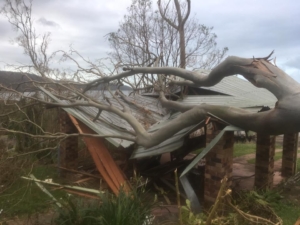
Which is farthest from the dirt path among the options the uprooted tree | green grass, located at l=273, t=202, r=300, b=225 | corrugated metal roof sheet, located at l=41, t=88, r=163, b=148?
the uprooted tree

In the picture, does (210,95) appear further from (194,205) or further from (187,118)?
(194,205)

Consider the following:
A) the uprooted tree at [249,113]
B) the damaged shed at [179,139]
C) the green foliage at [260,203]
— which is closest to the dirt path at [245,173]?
the damaged shed at [179,139]

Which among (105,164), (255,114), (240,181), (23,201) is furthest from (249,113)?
(23,201)

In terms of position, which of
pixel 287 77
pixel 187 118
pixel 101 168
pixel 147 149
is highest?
pixel 287 77

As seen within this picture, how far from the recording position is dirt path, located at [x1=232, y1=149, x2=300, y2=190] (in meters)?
8.95

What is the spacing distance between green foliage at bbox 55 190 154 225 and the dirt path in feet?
14.2

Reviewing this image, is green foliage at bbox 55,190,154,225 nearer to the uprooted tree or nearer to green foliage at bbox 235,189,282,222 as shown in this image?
the uprooted tree

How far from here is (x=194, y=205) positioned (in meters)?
5.80

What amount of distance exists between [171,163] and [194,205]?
3.63 metres

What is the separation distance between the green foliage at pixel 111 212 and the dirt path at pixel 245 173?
4.34m

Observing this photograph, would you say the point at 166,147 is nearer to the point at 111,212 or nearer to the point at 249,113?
the point at 249,113

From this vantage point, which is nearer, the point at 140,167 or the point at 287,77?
the point at 287,77

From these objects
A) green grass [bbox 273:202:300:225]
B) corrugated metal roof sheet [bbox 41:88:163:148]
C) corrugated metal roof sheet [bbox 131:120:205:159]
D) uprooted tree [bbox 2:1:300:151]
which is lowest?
green grass [bbox 273:202:300:225]

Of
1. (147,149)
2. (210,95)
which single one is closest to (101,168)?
(147,149)
